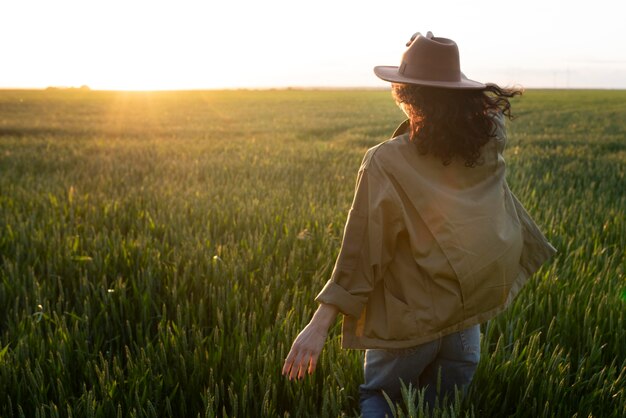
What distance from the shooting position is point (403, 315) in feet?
5.80

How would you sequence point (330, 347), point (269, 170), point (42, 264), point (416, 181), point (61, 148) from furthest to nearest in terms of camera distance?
1. point (61, 148)
2. point (269, 170)
3. point (42, 264)
4. point (330, 347)
5. point (416, 181)

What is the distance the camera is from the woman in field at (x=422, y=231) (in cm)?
173

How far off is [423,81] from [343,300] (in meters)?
0.68

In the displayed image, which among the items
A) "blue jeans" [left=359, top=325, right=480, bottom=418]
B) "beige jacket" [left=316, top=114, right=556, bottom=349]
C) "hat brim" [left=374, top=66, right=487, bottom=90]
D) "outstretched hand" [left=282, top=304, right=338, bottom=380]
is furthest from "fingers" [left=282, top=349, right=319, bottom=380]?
"hat brim" [left=374, top=66, right=487, bottom=90]

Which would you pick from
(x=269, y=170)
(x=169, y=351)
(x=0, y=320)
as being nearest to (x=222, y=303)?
(x=169, y=351)

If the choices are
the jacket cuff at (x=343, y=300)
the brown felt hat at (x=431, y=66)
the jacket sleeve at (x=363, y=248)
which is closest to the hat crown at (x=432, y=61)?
the brown felt hat at (x=431, y=66)

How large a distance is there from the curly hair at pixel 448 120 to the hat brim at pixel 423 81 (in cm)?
3

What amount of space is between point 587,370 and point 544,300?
621mm

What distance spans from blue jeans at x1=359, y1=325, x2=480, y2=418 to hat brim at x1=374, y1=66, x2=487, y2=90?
783mm

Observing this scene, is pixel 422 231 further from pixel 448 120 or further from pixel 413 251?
pixel 448 120

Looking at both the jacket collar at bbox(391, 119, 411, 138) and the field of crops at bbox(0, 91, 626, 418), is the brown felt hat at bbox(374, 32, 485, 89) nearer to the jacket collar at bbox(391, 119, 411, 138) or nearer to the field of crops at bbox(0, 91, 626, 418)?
the jacket collar at bbox(391, 119, 411, 138)

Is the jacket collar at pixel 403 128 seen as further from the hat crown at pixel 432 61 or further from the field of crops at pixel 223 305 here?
the field of crops at pixel 223 305

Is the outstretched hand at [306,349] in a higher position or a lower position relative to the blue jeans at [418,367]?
higher

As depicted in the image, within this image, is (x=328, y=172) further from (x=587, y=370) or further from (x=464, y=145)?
(x=464, y=145)
